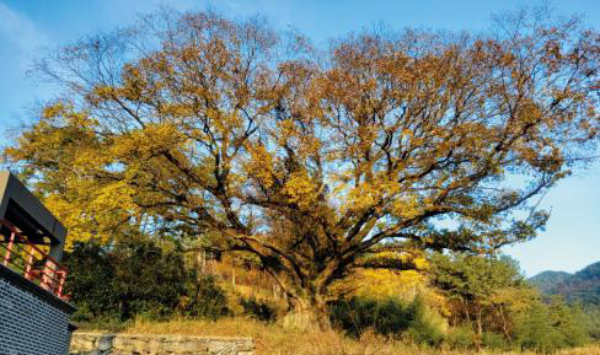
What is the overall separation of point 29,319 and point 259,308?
573 inches

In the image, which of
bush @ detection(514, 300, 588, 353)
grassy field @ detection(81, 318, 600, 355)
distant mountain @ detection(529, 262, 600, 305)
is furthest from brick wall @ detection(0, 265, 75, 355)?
distant mountain @ detection(529, 262, 600, 305)

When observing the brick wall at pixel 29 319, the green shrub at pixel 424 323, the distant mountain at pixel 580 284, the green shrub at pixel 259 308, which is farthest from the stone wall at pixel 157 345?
the distant mountain at pixel 580 284

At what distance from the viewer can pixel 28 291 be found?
8633 millimetres

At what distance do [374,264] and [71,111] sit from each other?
11.9 metres

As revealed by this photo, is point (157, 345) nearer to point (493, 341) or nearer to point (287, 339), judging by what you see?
point (287, 339)

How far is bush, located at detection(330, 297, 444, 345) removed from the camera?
2381 cm

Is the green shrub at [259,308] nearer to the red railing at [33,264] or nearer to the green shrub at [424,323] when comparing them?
the green shrub at [424,323]

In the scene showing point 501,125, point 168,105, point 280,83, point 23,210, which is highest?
point 280,83

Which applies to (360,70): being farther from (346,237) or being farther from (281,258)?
(281,258)

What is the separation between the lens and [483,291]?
29047mm

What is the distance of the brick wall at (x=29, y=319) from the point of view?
779 centimetres

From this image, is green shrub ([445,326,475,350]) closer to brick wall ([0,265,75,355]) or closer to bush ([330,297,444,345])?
bush ([330,297,444,345])

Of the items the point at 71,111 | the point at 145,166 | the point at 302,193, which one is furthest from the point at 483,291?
the point at 71,111

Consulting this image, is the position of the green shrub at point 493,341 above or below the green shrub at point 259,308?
below
